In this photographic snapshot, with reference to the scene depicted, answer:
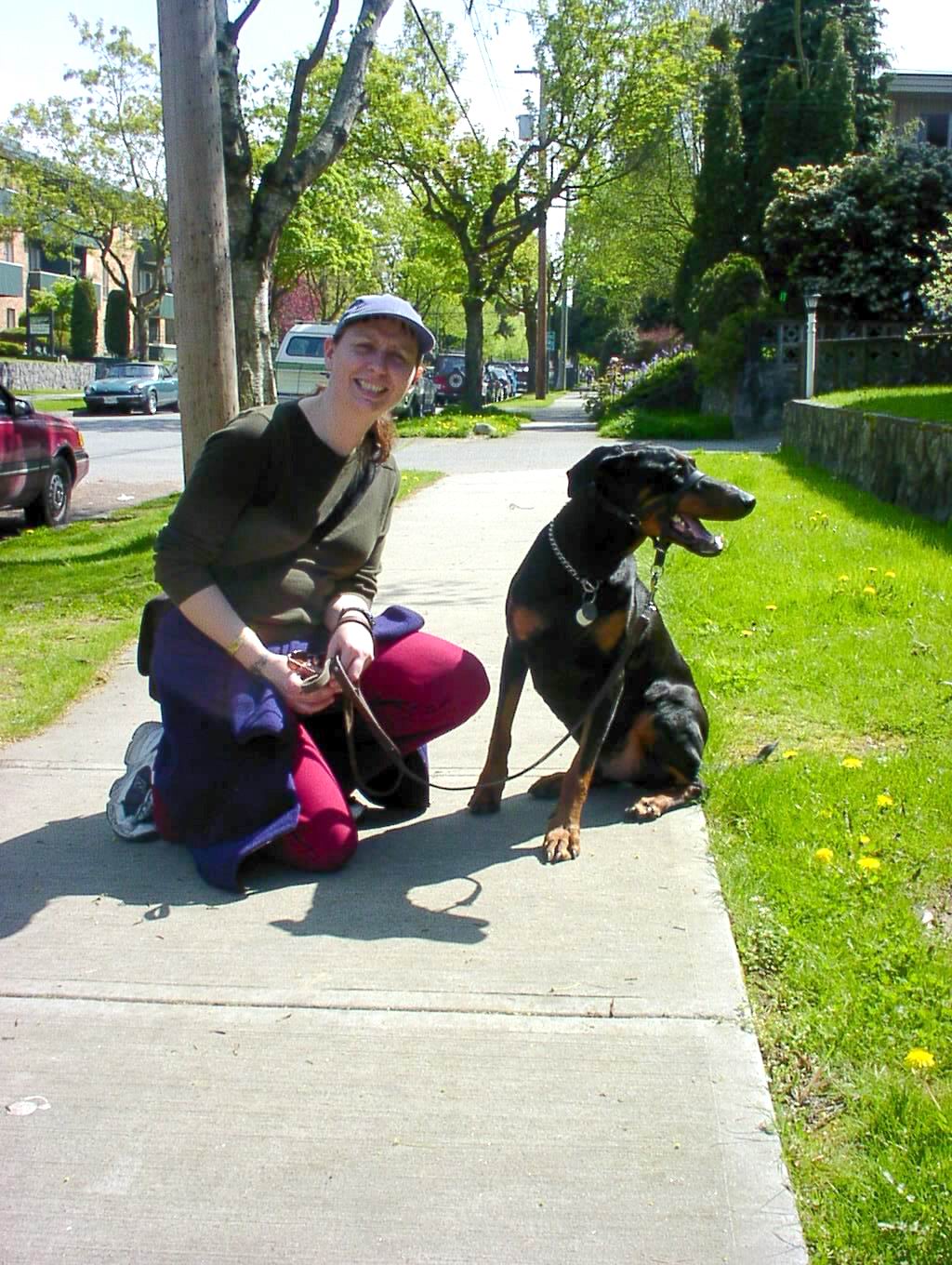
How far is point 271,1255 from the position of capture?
2.23m

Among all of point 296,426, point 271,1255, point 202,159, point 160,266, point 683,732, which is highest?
point 160,266

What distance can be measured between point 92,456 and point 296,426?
17565 millimetres

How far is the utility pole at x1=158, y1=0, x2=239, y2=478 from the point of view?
6801 millimetres

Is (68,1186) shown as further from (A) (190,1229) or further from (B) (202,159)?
(B) (202,159)

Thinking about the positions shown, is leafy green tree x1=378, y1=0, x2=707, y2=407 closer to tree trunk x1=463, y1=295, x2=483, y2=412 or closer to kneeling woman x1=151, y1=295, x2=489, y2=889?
tree trunk x1=463, y1=295, x2=483, y2=412

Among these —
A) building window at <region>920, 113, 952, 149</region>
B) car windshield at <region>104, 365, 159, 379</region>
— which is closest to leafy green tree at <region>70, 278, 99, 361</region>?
car windshield at <region>104, 365, 159, 379</region>

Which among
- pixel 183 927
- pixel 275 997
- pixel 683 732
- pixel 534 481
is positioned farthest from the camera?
pixel 534 481

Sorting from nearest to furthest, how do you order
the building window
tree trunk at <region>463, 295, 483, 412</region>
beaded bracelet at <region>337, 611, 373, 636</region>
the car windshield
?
beaded bracelet at <region>337, 611, 373, 636</region>
tree trunk at <region>463, 295, 483, 412</region>
the car windshield
the building window

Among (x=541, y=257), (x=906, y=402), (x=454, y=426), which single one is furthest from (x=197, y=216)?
(x=541, y=257)

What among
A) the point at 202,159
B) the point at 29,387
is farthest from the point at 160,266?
the point at 202,159

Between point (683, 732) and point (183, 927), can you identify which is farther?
point (683, 732)

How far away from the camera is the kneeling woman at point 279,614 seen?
375 centimetres

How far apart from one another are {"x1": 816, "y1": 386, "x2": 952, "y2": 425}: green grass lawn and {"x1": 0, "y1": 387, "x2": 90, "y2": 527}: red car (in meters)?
7.51

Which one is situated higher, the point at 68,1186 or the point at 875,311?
the point at 875,311
